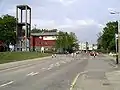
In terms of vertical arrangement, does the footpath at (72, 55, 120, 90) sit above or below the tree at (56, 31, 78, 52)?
below

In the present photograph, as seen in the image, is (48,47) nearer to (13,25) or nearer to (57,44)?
(57,44)

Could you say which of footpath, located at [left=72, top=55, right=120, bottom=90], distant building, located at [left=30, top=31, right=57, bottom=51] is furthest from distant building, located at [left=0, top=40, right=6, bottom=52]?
footpath, located at [left=72, top=55, right=120, bottom=90]

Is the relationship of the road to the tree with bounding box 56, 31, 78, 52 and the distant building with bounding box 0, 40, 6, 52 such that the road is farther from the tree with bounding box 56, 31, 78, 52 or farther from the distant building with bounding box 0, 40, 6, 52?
the tree with bounding box 56, 31, 78, 52

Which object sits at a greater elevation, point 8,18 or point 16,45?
point 8,18

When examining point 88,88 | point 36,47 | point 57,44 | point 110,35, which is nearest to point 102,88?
point 88,88

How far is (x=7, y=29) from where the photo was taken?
13400 cm

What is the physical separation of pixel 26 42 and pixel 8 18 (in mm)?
13643

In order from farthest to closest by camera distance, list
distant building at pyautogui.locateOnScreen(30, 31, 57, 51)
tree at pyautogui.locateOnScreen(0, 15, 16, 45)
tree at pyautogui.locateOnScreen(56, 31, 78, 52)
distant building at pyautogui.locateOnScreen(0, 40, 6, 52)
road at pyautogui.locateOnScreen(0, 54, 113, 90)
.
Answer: distant building at pyautogui.locateOnScreen(30, 31, 57, 51)
tree at pyautogui.locateOnScreen(56, 31, 78, 52)
distant building at pyautogui.locateOnScreen(0, 40, 6, 52)
tree at pyautogui.locateOnScreen(0, 15, 16, 45)
road at pyautogui.locateOnScreen(0, 54, 113, 90)

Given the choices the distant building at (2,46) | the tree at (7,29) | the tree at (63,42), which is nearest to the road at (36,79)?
the tree at (7,29)

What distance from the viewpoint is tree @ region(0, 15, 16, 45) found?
129913 millimetres

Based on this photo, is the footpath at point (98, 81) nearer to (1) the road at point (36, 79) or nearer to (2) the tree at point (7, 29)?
(1) the road at point (36, 79)

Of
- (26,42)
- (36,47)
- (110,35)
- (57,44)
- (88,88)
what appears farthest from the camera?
(36,47)

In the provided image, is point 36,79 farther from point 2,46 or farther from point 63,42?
point 63,42

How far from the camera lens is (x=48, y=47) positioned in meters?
179
